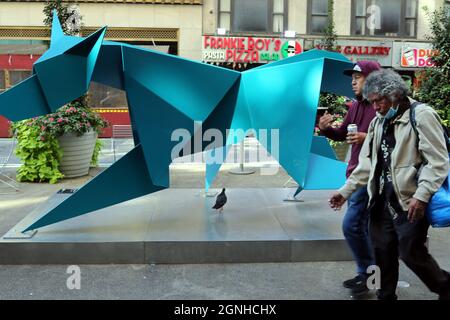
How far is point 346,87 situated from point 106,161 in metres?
6.94

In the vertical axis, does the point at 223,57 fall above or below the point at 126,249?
above

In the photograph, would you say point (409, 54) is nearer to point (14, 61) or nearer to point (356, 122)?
point (14, 61)

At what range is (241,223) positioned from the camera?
5301 mm

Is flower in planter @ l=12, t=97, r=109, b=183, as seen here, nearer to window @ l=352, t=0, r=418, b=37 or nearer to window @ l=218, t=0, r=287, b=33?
window @ l=218, t=0, r=287, b=33

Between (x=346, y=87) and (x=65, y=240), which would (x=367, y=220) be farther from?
(x=65, y=240)

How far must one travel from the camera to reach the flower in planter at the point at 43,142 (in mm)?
8508

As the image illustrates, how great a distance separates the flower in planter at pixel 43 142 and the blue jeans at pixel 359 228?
19.9 ft

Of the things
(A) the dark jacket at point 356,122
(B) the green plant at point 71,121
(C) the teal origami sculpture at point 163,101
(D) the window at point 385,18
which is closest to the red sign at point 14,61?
(B) the green plant at point 71,121

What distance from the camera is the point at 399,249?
3254 millimetres

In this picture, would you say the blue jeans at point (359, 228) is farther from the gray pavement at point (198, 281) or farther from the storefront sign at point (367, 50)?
the storefront sign at point (367, 50)

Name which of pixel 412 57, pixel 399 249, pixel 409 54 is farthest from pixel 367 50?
pixel 399 249

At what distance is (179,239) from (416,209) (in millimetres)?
2421

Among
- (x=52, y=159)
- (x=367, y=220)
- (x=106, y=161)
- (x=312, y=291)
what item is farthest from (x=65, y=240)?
(x=106, y=161)

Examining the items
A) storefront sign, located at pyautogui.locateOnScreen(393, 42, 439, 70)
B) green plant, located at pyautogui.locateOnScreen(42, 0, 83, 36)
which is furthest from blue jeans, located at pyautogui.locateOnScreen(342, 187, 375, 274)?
storefront sign, located at pyautogui.locateOnScreen(393, 42, 439, 70)
